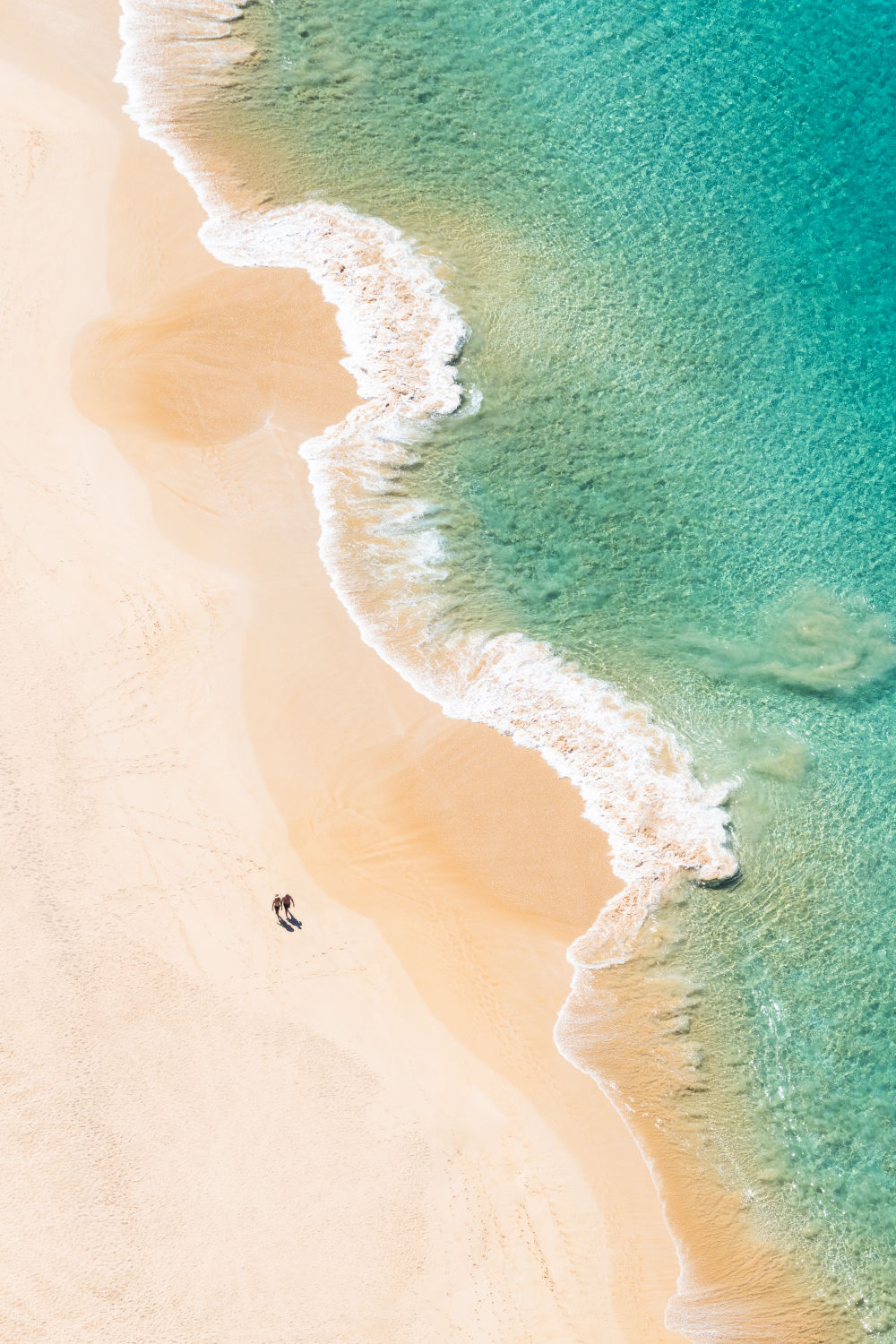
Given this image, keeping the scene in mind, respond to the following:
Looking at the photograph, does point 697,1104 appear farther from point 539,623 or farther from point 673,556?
point 673,556

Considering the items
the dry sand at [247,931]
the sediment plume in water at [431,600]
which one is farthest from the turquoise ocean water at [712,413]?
the dry sand at [247,931]

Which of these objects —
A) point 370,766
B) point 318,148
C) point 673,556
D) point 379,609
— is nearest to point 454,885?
point 370,766

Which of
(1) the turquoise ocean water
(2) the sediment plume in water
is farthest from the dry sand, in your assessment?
(1) the turquoise ocean water

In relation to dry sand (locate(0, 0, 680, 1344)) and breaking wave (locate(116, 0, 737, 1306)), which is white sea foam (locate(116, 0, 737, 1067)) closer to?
breaking wave (locate(116, 0, 737, 1306))

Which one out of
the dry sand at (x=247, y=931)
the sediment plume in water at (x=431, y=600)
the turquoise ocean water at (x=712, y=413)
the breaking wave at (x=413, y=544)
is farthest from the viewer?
the breaking wave at (x=413, y=544)

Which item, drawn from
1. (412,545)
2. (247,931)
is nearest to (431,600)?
(412,545)

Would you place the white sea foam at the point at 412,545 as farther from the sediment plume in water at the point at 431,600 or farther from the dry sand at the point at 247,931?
the dry sand at the point at 247,931
